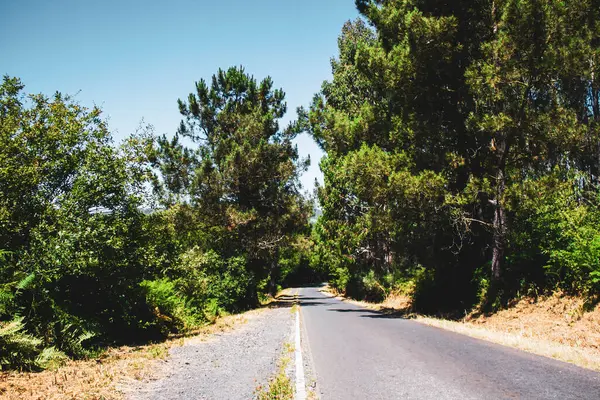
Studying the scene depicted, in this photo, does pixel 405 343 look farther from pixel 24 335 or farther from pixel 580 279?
pixel 24 335

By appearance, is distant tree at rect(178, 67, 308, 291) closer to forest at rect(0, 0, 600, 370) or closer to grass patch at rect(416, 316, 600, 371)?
forest at rect(0, 0, 600, 370)

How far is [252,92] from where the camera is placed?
28000 millimetres

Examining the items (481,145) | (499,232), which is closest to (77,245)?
(499,232)

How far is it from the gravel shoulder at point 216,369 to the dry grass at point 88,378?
0.30 metres

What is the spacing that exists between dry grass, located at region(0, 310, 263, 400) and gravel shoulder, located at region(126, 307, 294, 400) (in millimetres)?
302

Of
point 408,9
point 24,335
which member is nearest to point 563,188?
point 408,9

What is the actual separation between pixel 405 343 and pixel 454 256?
9.86 metres

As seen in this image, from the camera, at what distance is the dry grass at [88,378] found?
5.66 metres

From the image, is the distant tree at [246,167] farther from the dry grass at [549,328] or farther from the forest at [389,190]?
the dry grass at [549,328]

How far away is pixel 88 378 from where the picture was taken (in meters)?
6.63

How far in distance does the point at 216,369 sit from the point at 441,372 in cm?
418

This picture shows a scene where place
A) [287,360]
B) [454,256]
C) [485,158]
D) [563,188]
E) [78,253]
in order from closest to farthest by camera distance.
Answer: [287,360] → [78,253] → [563,188] → [485,158] → [454,256]

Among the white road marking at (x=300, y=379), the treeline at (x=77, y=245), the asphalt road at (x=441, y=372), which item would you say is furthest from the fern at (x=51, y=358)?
the asphalt road at (x=441, y=372)

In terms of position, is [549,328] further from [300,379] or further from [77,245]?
[77,245]
